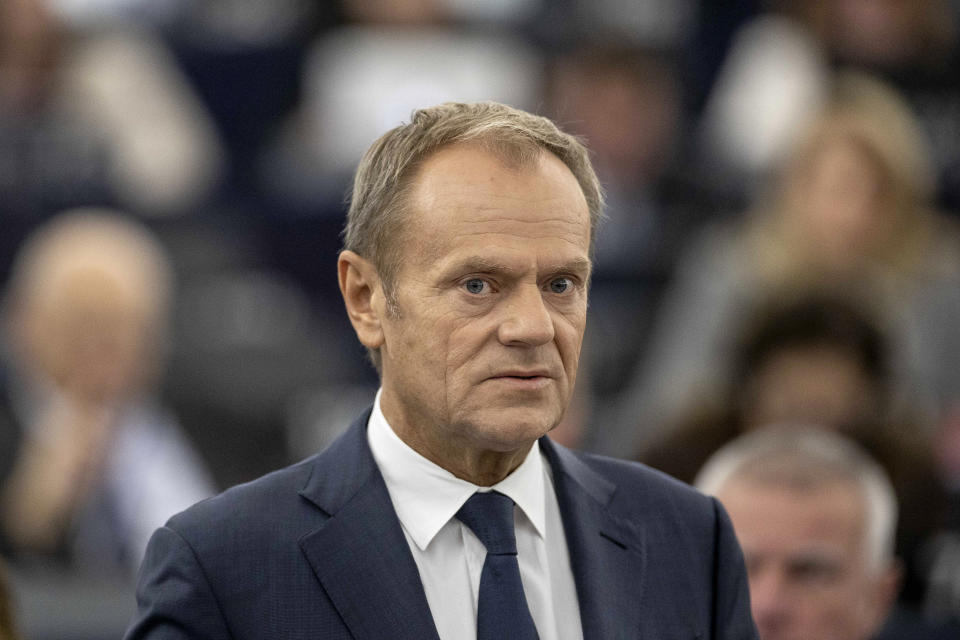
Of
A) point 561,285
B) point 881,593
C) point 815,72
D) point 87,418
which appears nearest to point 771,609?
point 881,593

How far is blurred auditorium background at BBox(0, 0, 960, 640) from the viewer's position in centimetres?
535

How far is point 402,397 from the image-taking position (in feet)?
7.68

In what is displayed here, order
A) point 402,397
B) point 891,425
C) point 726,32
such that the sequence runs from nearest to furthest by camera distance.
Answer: point 402,397 < point 891,425 < point 726,32

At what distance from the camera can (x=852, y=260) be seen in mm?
6055

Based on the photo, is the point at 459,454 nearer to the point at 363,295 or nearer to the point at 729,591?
the point at 363,295

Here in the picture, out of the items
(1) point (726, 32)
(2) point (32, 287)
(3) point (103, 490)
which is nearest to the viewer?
(3) point (103, 490)

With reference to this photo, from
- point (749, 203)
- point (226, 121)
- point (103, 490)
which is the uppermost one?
point (226, 121)

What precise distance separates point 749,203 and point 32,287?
3.41 metres

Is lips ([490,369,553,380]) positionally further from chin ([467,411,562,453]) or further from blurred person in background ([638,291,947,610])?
blurred person in background ([638,291,947,610])

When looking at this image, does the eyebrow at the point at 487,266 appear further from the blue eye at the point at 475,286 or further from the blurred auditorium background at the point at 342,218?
the blurred auditorium background at the point at 342,218

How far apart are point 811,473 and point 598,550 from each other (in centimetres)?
116

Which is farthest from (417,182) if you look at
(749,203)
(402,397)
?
(749,203)

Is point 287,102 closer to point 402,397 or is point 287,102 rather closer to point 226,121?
point 226,121

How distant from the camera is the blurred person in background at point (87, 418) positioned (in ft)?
17.1
